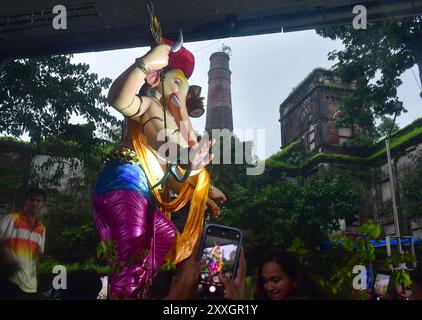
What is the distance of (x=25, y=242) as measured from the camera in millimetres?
3764

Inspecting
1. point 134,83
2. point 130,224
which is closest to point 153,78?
point 134,83

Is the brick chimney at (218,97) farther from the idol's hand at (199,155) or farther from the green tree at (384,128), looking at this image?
the idol's hand at (199,155)

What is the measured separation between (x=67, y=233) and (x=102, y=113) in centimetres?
161

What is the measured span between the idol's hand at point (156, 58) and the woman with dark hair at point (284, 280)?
2.13m

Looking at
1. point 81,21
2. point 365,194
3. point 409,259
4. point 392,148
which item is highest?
point 81,21

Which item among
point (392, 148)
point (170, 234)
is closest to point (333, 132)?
point (392, 148)

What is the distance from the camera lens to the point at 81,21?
4625 mm

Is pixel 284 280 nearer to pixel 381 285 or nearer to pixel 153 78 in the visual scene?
pixel 381 285

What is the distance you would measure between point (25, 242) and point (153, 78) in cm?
183

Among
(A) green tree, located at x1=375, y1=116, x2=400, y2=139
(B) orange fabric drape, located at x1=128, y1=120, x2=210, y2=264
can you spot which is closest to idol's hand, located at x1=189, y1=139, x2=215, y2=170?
(B) orange fabric drape, located at x1=128, y1=120, x2=210, y2=264

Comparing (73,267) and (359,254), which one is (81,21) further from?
(359,254)

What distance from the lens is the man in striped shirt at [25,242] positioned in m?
3.66

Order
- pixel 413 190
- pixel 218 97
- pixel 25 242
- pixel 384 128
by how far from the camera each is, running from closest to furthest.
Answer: pixel 25 242, pixel 413 190, pixel 384 128, pixel 218 97

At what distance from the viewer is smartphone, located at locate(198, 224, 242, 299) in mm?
2244
